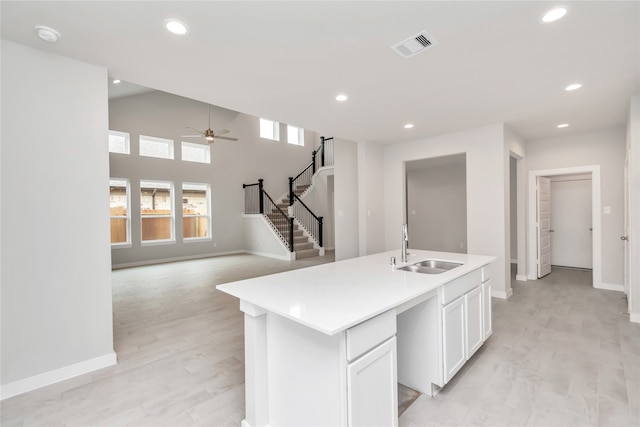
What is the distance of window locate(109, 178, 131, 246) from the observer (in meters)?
7.11

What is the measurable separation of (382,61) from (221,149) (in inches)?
284

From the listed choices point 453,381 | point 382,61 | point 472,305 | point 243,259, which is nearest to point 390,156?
point 382,61

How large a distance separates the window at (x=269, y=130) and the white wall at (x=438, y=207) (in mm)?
4725

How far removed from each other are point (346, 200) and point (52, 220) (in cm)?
464

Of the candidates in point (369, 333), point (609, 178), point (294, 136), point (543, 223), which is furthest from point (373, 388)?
point (294, 136)

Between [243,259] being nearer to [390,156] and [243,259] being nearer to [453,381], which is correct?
[390,156]

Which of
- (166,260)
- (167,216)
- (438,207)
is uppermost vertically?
(438,207)

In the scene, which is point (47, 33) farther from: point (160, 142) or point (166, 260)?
point (166, 260)

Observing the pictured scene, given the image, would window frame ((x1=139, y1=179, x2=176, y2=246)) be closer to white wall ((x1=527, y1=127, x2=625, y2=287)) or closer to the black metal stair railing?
the black metal stair railing

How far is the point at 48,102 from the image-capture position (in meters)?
2.29

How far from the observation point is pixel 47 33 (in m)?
2.05

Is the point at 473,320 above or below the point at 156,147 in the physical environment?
below

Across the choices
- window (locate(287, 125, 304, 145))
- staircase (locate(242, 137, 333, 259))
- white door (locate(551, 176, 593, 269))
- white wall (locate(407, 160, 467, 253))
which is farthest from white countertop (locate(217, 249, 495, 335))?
window (locate(287, 125, 304, 145))

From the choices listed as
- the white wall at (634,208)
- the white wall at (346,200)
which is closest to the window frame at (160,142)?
the white wall at (346,200)
